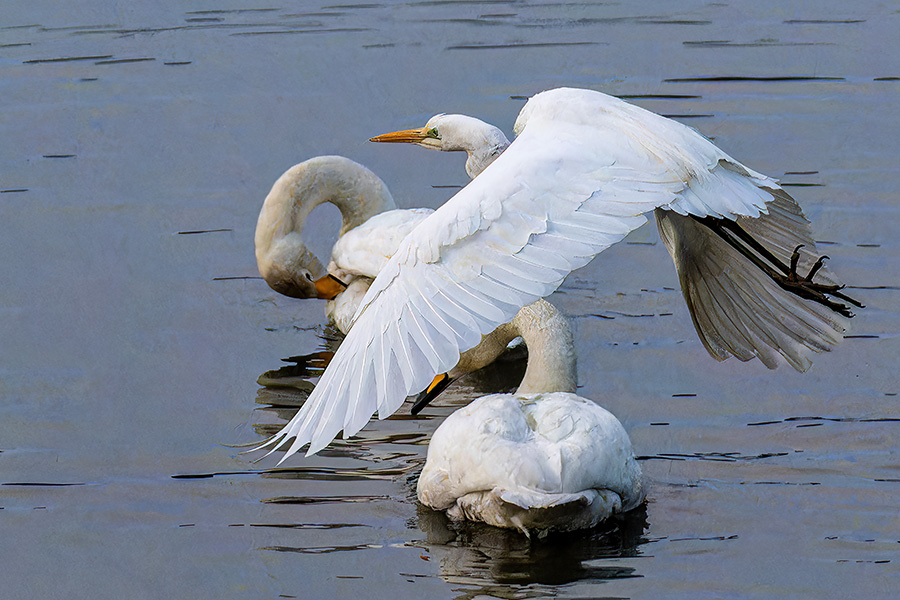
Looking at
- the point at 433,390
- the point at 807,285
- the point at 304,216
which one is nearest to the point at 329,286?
the point at 304,216

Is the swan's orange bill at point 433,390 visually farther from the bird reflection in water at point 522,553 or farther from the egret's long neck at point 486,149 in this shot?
the egret's long neck at point 486,149

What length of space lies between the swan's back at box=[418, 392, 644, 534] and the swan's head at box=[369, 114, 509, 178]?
2.03m

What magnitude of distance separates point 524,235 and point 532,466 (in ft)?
2.91

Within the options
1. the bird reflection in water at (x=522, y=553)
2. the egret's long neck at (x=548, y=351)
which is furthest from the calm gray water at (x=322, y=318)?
the egret's long neck at (x=548, y=351)

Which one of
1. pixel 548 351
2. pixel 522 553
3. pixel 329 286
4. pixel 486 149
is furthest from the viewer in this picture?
pixel 329 286

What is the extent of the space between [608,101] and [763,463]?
1685mm

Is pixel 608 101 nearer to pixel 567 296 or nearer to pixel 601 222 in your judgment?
pixel 601 222

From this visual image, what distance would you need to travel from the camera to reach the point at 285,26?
13266 millimetres

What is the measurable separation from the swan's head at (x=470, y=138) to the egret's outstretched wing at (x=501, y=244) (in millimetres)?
1779

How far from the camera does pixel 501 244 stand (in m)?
5.27

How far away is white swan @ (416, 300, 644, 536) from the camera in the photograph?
18.1 ft

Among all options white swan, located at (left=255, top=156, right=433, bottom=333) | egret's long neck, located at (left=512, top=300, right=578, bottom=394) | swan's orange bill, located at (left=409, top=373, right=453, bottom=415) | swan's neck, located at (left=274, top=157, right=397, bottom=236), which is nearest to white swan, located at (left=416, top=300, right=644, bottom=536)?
egret's long neck, located at (left=512, top=300, right=578, bottom=394)

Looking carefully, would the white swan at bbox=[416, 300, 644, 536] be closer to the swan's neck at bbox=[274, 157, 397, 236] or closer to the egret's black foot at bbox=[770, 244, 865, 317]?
the egret's black foot at bbox=[770, 244, 865, 317]

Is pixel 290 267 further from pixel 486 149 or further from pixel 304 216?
pixel 486 149
